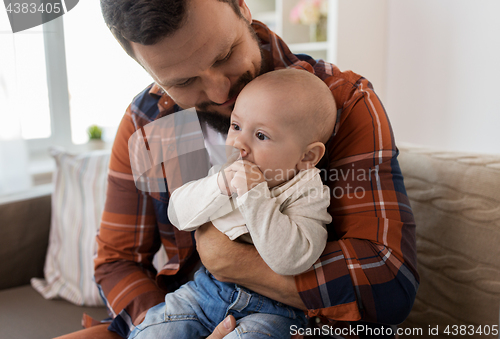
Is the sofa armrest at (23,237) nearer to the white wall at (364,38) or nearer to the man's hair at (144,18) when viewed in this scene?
the man's hair at (144,18)

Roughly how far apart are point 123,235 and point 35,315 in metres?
0.58

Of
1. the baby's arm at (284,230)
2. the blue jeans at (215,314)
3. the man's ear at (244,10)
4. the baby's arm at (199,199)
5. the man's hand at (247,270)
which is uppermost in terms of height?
the man's ear at (244,10)

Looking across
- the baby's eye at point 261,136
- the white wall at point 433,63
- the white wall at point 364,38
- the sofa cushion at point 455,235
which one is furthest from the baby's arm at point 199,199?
the white wall at point 364,38

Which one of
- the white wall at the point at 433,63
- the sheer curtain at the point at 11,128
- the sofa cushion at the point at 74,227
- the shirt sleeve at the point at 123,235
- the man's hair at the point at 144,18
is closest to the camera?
the man's hair at the point at 144,18

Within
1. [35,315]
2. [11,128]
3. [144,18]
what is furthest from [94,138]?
[144,18]

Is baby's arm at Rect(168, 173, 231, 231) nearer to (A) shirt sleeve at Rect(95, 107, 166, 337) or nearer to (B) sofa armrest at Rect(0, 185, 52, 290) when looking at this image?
(A) shirt sleeve at Rect(95, 107, 166, 337)

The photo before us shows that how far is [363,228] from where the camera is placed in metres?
0.80

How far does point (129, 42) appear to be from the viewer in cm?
73

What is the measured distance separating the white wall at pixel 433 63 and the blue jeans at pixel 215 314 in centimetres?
164

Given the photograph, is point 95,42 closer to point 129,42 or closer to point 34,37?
point 34,37

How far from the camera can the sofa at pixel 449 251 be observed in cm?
95

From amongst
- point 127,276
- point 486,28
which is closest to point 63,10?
point 127,276

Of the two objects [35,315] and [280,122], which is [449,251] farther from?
[35,315]

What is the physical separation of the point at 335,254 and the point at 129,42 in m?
0.59
